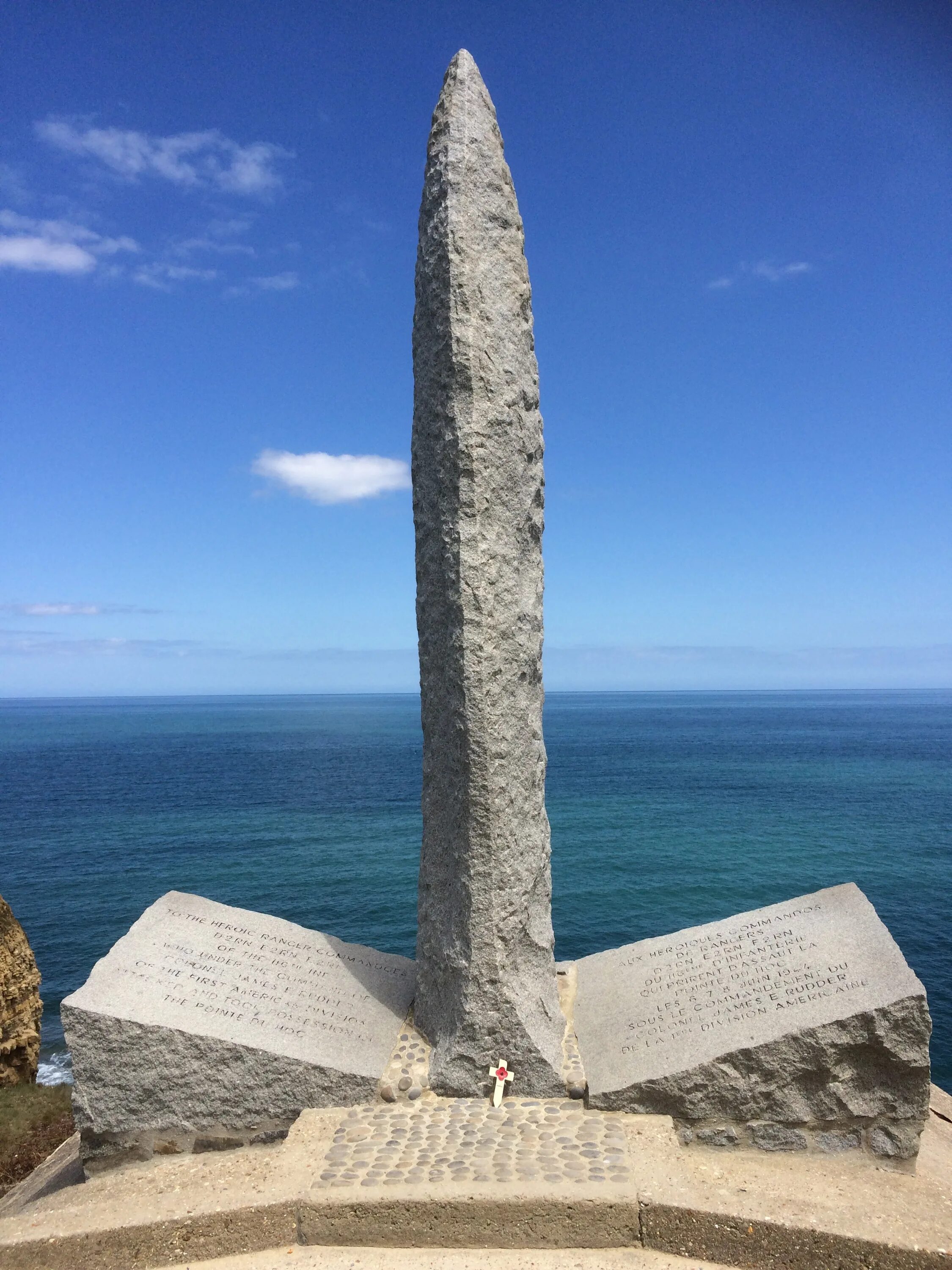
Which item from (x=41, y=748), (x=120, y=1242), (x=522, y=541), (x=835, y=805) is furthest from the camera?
(x=41, y=748)

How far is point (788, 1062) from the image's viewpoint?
487cm

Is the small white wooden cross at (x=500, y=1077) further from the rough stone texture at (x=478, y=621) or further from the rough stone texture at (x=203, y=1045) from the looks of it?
the rough stone texture at (x=203, y=1045)

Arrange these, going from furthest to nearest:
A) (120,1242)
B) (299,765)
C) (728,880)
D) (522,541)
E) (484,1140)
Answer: (299,765)
(728,880)
(522,541)
(484,1140)
(120,1242)

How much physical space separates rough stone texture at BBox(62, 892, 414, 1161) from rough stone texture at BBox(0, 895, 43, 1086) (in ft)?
12.0

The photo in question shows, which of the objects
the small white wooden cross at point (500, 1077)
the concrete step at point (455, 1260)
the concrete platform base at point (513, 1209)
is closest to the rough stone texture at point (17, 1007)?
the concrete platform base at point (513, 1209)

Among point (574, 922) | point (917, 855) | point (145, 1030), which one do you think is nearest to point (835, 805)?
point (917, 855)

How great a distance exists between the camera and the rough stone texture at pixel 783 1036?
480 centimetres

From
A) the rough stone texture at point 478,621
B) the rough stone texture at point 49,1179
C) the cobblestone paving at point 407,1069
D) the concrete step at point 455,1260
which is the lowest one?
the rough stone texture at point 49,1179

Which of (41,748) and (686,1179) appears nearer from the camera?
(686,1179)

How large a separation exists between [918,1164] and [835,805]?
23.1 meters

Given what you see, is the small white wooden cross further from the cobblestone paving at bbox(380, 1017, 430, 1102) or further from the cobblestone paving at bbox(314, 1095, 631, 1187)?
the cobblestone paving at bbox(380, 1017, 430, 1102)

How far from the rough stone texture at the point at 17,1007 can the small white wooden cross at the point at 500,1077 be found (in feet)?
18.6

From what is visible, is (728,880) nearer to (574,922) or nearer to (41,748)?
(574,922)

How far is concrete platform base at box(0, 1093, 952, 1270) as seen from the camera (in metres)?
4.10
